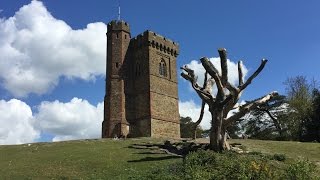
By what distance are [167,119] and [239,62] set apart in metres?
32.2

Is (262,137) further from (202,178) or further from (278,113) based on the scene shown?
(202,178)

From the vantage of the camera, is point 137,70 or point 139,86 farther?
point 137,70

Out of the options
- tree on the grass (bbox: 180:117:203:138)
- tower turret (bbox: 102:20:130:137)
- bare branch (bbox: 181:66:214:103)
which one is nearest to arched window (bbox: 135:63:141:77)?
tower turret (bbox: 102:20:130:137)

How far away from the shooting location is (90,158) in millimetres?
34094

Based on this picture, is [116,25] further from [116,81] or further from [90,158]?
[90,158]

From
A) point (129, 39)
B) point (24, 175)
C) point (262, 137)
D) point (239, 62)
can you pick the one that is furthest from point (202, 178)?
point (262, 137)

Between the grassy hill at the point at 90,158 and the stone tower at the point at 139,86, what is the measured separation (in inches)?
753

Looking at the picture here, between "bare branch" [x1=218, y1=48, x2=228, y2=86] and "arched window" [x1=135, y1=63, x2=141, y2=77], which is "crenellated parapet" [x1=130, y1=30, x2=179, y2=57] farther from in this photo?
"bare branch" [x1=218, y1=48, x2=228, y2=86]

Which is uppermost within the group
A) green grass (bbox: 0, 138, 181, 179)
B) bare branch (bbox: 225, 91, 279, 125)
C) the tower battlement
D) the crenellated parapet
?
the tower battlement

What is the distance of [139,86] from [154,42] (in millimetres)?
7414

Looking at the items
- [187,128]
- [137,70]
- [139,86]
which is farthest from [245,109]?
[187,128]

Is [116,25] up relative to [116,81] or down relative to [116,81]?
up

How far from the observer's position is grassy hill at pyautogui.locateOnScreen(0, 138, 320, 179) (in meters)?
28.1

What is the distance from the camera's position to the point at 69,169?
29906 mm
